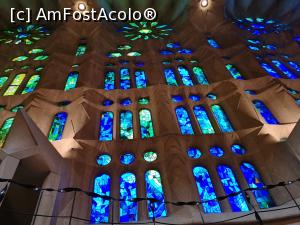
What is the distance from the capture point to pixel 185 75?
12.6 m

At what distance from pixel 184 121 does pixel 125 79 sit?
3598mm

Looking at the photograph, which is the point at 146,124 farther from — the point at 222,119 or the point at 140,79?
the point at 140,79

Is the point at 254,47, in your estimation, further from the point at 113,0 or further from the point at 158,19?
the point at 113,0

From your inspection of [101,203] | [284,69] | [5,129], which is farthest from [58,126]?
[284,69]

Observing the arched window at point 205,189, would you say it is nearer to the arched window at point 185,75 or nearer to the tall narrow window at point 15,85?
the arched window at point 185,75

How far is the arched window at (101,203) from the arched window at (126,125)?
1552 millimetres

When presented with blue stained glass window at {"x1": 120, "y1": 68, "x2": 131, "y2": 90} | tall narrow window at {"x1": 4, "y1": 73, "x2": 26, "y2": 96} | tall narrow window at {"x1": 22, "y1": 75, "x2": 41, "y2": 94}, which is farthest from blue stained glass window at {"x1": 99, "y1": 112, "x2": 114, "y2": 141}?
tall narrow window at {"x1": 4, "y1": 73, "x2": 26, "y2": 96}

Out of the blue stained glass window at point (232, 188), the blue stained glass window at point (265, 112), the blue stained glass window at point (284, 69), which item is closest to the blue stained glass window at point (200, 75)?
the blue stained glass window at point (265, 112)

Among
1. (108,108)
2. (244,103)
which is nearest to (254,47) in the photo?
(244,103)

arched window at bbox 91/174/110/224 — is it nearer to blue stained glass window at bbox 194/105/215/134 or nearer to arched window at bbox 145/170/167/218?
arched window at bbox 145/170/167/218

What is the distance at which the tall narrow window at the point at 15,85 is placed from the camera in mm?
11766

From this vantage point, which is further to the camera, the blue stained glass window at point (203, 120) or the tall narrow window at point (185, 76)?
the tall narrow window at point (185, 76)

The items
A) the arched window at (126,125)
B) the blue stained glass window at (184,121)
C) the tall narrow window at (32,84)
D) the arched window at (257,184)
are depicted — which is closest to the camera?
the arched window at (257,184)

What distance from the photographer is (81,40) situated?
15234mm
